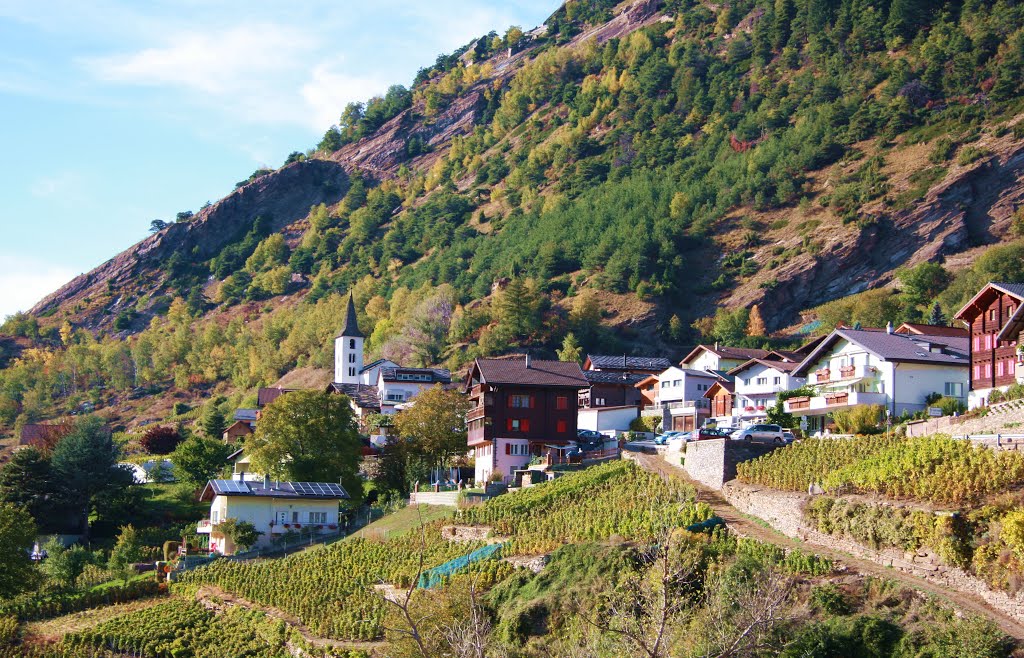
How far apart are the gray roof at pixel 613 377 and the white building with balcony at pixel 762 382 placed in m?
11.5

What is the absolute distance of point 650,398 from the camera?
84.9 meters

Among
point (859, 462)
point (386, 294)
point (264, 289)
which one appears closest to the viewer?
point (859, 462)

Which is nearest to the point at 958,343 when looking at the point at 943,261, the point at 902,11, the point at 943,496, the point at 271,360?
the point at 943,496

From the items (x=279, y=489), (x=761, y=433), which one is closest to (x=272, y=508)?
(x=279, y=489)

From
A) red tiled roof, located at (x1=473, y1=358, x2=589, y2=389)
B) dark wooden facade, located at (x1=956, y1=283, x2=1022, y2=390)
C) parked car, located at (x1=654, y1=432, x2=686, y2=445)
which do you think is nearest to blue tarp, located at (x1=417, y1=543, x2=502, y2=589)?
parked car, located at (x1=654, y1=432, x2=686, y2=445)

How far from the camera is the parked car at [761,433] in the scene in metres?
50.2

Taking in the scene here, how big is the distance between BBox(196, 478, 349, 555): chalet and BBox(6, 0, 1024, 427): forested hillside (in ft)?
169

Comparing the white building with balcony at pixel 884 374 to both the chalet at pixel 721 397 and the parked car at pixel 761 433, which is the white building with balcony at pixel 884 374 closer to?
the parked car at pixel 761 433

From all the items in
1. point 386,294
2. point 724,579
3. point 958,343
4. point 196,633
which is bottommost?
point 196,633

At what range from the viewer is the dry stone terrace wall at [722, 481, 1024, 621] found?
30.6m

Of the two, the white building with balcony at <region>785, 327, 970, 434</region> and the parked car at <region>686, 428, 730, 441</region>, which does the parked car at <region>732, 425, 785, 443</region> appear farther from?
the white building with balcony at <region>785, 327, 970, 434</region>

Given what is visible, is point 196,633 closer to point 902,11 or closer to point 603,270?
point 603,270

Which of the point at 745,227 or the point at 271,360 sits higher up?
the point at 745,227

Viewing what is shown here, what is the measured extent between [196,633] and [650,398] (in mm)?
44484
